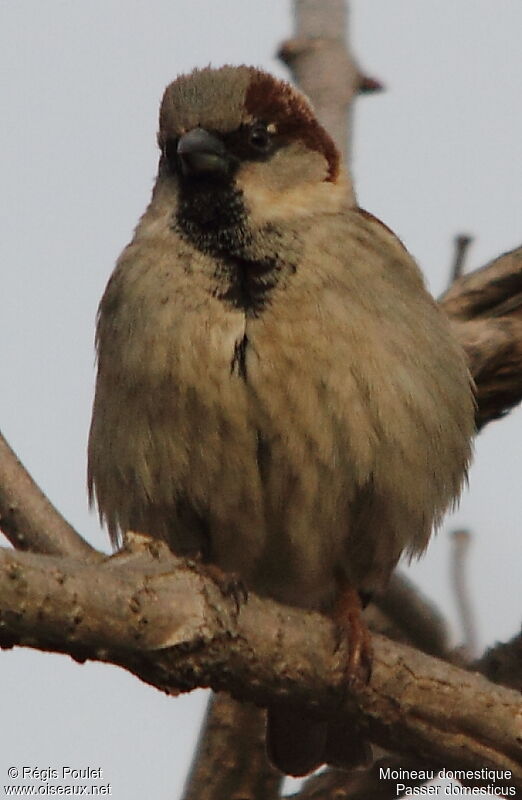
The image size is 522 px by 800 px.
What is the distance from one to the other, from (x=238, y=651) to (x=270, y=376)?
77cm

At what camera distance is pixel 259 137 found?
343 centimetres

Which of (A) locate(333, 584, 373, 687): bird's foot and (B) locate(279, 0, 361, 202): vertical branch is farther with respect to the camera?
(B) locate(279, 0, 361, 202): vertical branch

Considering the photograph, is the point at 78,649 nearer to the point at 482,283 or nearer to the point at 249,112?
the point at 249,112

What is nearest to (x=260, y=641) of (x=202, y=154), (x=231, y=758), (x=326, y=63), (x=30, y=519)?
(x=30, y=519)

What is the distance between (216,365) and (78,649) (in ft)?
3.26

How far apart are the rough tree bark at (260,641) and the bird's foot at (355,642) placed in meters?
0.03

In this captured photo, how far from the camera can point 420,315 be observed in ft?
10.9

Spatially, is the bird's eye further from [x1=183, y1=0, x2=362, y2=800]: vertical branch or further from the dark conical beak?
[x1=183, y1=0, x2=362, y2=800]: vertical branch

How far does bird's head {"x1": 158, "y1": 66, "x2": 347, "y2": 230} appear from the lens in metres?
3.33

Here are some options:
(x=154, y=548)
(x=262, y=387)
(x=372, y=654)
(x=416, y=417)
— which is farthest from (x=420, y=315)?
(x=154, y=548)

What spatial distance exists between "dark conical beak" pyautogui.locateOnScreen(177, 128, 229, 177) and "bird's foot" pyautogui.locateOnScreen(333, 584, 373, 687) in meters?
1.10

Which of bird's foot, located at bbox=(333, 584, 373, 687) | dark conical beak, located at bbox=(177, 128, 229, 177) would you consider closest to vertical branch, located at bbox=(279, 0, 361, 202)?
dark conical beak, located at bbox=(177, 128, 229, 177)

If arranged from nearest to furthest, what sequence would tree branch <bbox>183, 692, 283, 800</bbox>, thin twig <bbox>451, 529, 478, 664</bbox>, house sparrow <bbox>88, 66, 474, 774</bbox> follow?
house sparrow <bbox>88, 66, 474, 774</bbox> < tree branch <bbox>183, 692, 283, 800</bbox> < thin twig <bbox>451, 529, 478, 664</bbox>

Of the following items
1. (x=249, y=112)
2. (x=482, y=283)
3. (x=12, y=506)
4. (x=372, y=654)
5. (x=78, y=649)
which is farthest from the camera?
(x=482, y=283)
